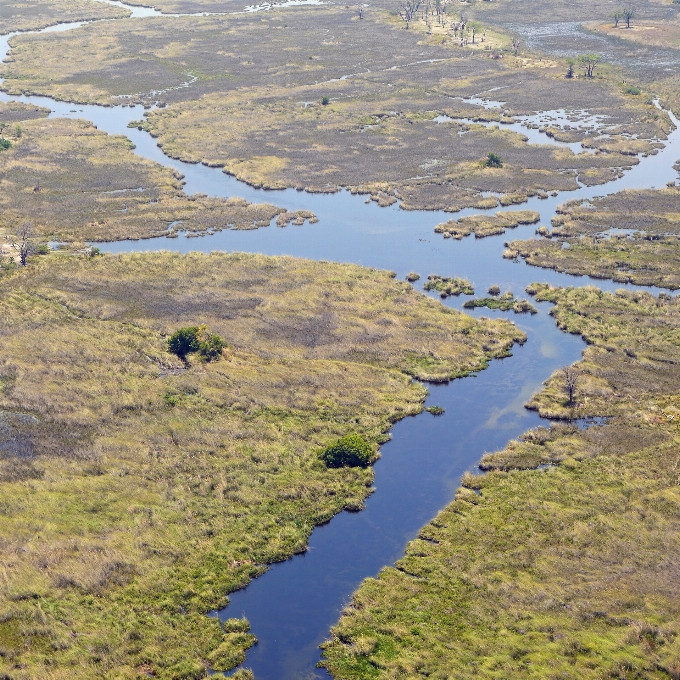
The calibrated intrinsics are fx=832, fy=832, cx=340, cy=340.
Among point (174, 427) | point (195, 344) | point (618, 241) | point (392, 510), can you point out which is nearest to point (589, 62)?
point (618, 241)

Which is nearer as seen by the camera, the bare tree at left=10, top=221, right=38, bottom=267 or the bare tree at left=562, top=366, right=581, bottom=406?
Answer: the bare tree at left=562, top=366, right=581, bottom=406

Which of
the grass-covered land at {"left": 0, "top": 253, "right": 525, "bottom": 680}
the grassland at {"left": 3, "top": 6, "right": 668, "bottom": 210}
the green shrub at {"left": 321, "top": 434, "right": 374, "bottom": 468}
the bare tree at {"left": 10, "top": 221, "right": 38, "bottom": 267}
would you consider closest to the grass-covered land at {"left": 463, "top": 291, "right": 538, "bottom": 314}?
the grass-covered land at {"left": 0, "top": 253, "right": 525, "bottom": 680}

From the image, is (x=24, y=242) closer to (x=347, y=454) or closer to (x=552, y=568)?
(x=347, y=454)

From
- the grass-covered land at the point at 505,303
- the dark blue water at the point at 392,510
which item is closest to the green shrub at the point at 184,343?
the dark blue water at the point at 392,510

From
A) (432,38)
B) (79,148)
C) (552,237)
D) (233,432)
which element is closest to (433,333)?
(233,432)

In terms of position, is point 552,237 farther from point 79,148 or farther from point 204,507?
point 79,148

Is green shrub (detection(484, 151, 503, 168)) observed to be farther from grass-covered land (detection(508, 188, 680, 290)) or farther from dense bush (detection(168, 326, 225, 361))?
dense bush (detection(168, 326, 225, 361))
